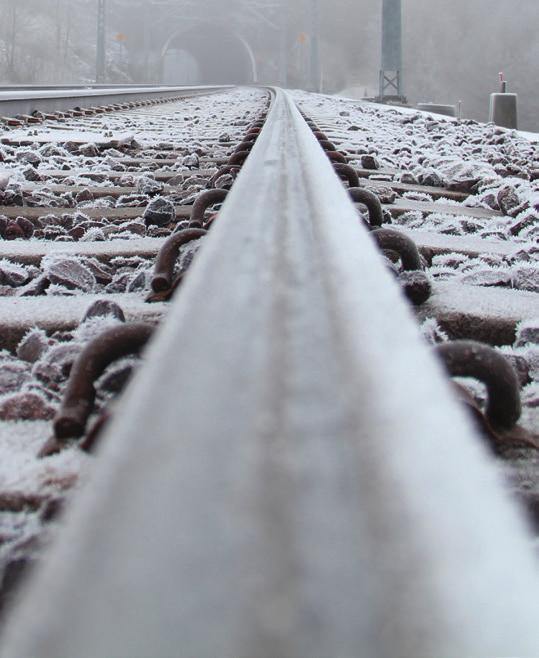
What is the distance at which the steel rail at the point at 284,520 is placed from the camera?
1.08 ft

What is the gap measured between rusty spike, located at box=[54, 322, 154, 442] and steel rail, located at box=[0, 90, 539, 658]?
1.39 ft

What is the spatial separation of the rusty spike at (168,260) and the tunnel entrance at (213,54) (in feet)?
141

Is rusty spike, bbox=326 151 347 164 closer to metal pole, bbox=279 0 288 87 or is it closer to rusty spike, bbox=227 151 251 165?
rusty spike, bbox=227 151 251 165

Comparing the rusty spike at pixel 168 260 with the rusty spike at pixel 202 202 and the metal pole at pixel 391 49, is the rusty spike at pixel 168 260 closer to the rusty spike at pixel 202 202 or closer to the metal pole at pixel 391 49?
the rusty spike at pixel 202 202

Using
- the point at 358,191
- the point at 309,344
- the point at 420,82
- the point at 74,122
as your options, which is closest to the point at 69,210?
the point at 358,191

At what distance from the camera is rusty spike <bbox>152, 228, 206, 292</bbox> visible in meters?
1.47

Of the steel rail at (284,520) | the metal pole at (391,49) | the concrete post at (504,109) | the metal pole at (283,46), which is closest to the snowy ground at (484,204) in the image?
the steel rail at (284,520)

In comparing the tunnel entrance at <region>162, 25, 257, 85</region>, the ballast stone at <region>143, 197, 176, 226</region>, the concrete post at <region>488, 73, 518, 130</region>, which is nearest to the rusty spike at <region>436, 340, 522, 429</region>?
the ballast stone at <region>143, 197, 176, 226</region>

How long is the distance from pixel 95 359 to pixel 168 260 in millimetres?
571

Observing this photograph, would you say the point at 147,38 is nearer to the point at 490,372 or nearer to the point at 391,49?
the point at 391,49

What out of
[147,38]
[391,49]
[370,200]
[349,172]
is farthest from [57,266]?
[147,38]

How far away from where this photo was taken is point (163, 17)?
42.5m

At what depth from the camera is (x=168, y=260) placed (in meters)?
1.51

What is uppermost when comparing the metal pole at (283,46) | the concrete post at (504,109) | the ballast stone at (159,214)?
the metal pole at (283,46)
